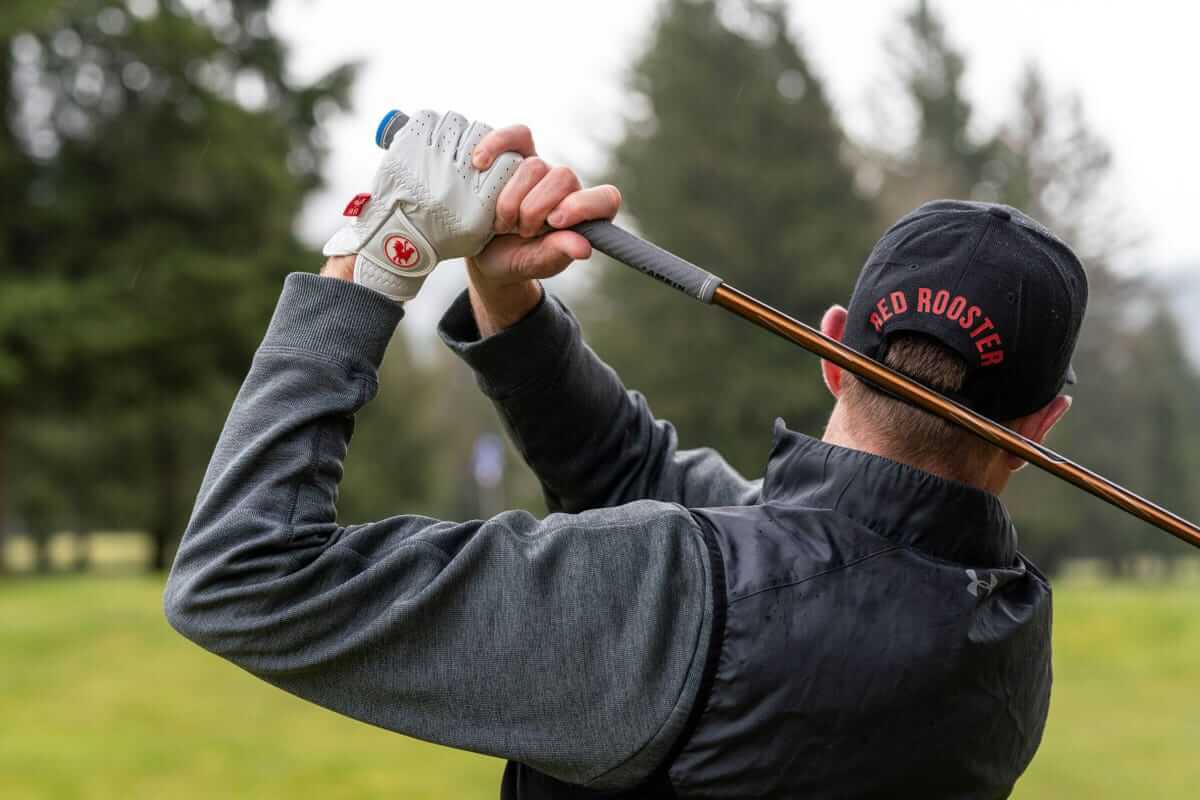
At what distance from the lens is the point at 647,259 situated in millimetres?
1892

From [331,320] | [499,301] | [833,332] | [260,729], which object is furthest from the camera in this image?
[260,729]

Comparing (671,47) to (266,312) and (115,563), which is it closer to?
(266,312)

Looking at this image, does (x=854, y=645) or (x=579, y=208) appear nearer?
(x=854, y=645)

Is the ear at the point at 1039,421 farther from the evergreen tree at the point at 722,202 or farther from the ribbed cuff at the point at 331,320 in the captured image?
the evergreen tree at the point at 722,202

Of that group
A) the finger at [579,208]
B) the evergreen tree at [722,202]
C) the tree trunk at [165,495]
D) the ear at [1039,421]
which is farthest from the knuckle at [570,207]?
the tree trunk at [165,495]

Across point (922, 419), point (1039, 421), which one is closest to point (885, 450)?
point (922, 419)

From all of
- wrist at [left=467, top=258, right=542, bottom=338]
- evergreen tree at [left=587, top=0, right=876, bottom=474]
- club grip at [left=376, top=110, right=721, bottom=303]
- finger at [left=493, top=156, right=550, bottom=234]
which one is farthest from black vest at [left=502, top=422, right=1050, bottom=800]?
evergreen tree at [left=587, top=0, right=876, bottom=474]

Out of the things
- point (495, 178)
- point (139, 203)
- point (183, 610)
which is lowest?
point (183, 610)

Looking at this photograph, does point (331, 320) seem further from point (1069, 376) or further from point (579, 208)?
point (1069, 376)

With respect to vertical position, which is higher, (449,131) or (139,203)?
(139,203)

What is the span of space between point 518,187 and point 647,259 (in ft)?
0.74

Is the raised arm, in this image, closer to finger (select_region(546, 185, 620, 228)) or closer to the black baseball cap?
finger (select_region(546, 185, 620, 228))

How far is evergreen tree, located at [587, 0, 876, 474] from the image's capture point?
84.7ft

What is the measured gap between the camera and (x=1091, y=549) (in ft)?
136
